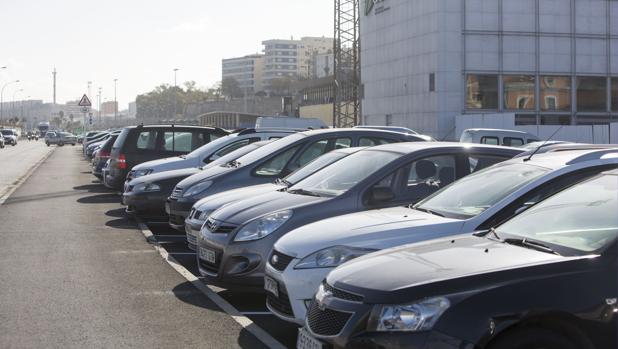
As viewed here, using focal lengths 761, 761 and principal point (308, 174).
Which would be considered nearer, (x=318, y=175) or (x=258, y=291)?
(x=258, y=291)

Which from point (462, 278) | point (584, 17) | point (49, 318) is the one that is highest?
point (584, 17)

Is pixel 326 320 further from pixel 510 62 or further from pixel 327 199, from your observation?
pixel 510 62

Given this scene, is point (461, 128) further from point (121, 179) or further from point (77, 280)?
point (77, 280)

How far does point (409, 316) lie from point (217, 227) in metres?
3.99

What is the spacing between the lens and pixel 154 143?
17.4 metres

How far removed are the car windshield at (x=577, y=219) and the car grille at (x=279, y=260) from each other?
1751mm

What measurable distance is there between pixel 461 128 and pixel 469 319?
4291 cm

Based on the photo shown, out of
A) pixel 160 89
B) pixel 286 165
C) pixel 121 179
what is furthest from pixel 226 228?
pixel 160 89

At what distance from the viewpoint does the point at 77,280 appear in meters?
8.55

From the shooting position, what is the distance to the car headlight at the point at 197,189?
10641mm

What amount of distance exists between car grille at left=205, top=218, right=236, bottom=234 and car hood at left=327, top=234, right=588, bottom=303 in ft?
9.72

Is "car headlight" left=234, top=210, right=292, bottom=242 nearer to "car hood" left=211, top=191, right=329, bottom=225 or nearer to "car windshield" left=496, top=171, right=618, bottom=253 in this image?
"car hood" left=211, top=191, right=329, bottom=225

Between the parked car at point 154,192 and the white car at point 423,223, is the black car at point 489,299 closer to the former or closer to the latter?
the white car at point 423,223

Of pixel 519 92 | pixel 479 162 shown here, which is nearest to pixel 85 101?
pixel 519 92
